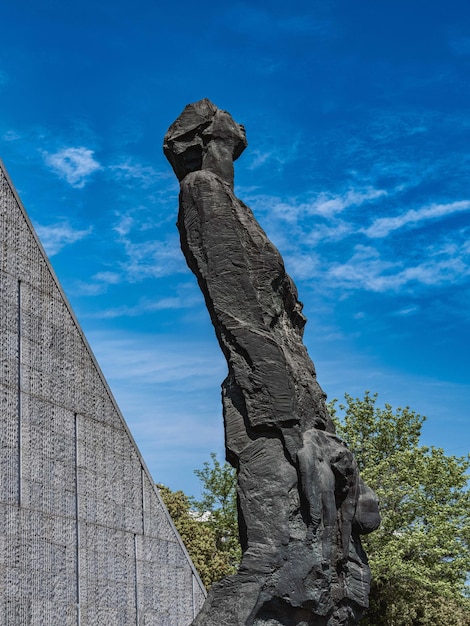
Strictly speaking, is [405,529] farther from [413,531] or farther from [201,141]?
[201,141]

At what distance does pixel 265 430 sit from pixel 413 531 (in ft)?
56.4

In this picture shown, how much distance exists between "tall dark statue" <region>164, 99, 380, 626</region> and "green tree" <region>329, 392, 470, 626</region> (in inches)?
617

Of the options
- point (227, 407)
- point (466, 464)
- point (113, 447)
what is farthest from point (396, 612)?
point (227, 407)

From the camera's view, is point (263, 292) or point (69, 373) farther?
point (69, 373)

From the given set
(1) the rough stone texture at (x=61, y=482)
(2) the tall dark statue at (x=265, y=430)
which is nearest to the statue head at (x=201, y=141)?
(2) the tall dark statue at (x=265, y=430)

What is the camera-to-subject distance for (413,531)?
75.6 ft

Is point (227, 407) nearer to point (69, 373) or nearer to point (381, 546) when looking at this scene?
point (69, 373)

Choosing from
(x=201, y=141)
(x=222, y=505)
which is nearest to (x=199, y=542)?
(x=222, y=505)

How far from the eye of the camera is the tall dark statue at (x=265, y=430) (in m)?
6.49

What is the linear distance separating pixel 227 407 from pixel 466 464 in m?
19.0

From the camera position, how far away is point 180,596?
14258 mm

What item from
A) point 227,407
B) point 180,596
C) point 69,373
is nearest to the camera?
point 227,407

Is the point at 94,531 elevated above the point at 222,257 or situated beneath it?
situated beneath

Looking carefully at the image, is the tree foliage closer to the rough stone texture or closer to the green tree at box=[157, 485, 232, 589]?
the green tree at box=[157, 485, 232, 589]
